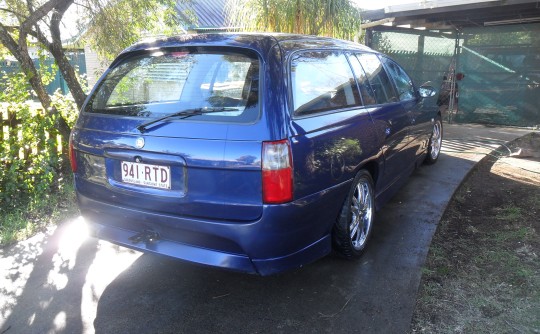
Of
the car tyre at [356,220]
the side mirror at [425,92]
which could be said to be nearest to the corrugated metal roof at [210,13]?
the side mirror at [425,92]

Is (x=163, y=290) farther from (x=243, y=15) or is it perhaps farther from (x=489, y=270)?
(x=243, y=15)

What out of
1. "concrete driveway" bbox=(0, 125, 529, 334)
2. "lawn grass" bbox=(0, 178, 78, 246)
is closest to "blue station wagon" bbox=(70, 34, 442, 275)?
"concrete driveway" bbox=(0, 125, 529, 334)

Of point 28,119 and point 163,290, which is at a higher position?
point 28,119

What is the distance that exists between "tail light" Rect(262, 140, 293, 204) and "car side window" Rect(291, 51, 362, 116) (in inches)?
13.2

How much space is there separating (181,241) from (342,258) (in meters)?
1.41

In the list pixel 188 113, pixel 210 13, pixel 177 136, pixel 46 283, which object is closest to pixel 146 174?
pixel 177 136

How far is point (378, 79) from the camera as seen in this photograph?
13.5ft

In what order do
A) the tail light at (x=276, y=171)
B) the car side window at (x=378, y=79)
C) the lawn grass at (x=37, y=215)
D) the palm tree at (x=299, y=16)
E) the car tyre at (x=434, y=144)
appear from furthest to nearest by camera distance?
the palm tree at (x=299, y=16) < the car tyre at (x=434, y=144) < the lawn grass at (x=37, y=215) < the car side window at (x=378, y=79) < the tail light at (x=276, y=171)

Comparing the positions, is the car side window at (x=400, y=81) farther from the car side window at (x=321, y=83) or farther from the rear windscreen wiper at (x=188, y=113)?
the rear windscreen wiper at (x=188, y=113)

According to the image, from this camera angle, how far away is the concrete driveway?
107 inches

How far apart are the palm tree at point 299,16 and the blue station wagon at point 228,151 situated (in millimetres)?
4599

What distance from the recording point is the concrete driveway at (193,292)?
8.95 feet

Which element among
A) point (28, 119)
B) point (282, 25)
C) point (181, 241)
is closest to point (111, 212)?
point (181, 241)

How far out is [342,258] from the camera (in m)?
3.50
